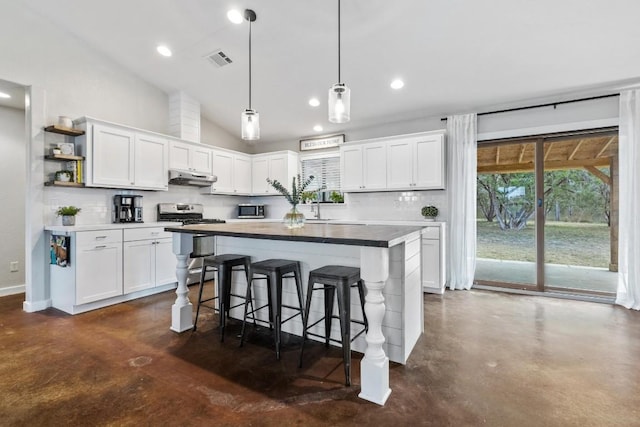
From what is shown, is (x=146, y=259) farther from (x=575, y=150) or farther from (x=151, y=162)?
(x=575, y=150)

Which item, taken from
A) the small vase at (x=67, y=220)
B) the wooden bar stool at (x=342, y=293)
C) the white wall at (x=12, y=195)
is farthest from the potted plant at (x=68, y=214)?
the wooden bar stool at (x=342, y=293)

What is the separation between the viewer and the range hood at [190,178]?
448 cm

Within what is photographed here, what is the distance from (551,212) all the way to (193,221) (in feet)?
16.9

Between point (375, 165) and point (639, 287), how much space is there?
3.42m

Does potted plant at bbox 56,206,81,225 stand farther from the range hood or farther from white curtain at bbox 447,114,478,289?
white curtain at bbox 447,114,478,289

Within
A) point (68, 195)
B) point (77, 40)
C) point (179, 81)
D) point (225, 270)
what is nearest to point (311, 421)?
point (225, 270)

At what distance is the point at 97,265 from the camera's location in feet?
11.3

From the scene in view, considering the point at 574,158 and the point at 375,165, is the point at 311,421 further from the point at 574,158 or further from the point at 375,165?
the point at 574,158

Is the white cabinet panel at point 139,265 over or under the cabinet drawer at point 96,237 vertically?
under

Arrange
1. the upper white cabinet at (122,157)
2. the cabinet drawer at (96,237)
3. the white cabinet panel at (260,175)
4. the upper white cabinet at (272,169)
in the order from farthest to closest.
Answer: the white cabinet panel at (260,175)
the upper white cabinet at (272,169)
the upper white cabinet at (122,157)
the cabinet drawer at (96,237)

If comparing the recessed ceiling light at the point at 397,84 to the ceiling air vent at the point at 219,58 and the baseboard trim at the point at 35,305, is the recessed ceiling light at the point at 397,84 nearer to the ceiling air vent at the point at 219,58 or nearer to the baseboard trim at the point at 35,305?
the ceiling air vent at the point at 219,58

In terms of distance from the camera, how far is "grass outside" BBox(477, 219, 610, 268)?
3869mm

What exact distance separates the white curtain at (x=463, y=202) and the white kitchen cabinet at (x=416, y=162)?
23 centimetres

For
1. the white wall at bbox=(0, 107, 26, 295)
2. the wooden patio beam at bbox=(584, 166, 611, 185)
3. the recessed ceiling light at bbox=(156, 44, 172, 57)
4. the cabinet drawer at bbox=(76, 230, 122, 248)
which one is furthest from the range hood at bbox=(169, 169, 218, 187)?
the wooden patio beam at bbox=(584, 166, 611, 185)
